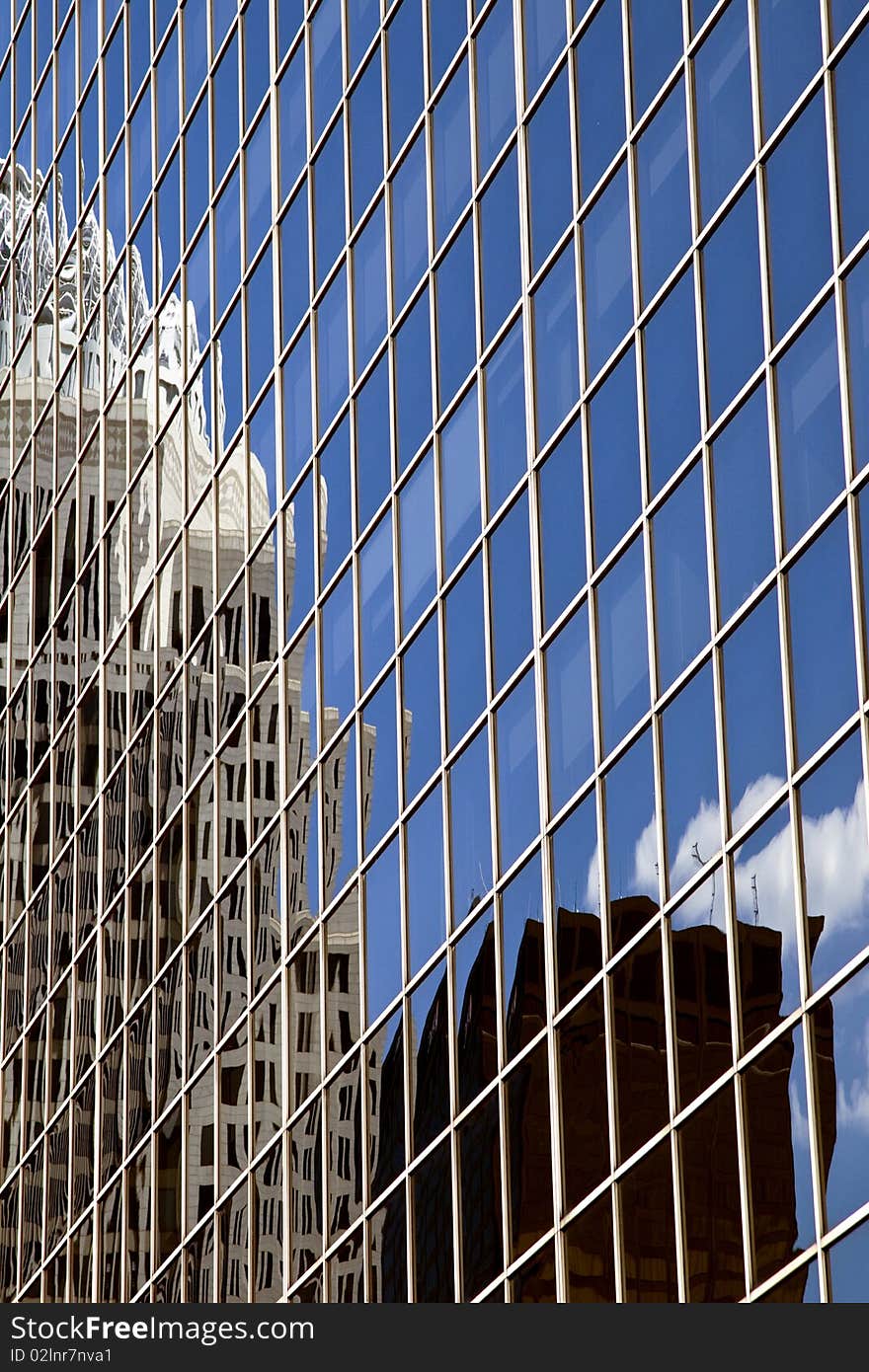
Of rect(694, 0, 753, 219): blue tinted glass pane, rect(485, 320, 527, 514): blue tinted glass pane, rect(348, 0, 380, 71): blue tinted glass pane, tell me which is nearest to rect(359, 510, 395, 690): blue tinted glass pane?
rect(485, 320, 527, 514): blue tinted glass pane

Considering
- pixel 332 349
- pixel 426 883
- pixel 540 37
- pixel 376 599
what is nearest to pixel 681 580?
pixel 426 883

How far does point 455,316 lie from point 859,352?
13.9m

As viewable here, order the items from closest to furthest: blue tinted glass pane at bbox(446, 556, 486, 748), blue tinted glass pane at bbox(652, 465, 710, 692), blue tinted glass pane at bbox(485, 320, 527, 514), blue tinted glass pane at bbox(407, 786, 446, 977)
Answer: blue tinted glass pane at bbox(652, 465, 710, 692)
blue tinted glass pane at bbox(485, 320, 527, 514)
blue tinted glass pane at bbox(446, 556, 486, 748)
blue tinted glass pane at bbox(407, 786, 446, 977)

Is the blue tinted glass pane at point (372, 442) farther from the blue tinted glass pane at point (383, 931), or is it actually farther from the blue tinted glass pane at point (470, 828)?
the blue tinted glass pane at point (470, 828)

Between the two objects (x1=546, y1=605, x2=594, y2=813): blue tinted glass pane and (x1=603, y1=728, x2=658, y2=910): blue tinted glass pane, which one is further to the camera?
(x1=546, y1=605, x2=594, y2=813): blue tinted glass pane

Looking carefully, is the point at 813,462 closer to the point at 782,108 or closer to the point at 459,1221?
the point at 782,108

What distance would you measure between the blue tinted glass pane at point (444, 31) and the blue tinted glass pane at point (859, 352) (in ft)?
50.1

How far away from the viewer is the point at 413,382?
47562 mm

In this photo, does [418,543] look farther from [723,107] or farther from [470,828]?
[723,107]

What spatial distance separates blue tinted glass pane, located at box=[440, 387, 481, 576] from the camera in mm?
44594

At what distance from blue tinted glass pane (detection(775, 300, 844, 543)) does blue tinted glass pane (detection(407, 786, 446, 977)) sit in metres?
12.0

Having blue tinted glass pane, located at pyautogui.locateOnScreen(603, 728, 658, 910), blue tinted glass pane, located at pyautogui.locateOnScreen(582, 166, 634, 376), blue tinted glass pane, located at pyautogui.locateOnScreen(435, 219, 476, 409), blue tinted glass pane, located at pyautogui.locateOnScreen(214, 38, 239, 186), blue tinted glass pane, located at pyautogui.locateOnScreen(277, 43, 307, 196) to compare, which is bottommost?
blue tinted glass pane, located at pyautogui.locateOnScreen(603, 728, 658, 910)

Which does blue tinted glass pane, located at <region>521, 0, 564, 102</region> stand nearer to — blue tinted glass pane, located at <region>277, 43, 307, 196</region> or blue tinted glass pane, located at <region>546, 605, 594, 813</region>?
blue tinted glass pane, located at <region>546, 605, 594, 813</region>

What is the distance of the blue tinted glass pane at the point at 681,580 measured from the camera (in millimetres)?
36500
